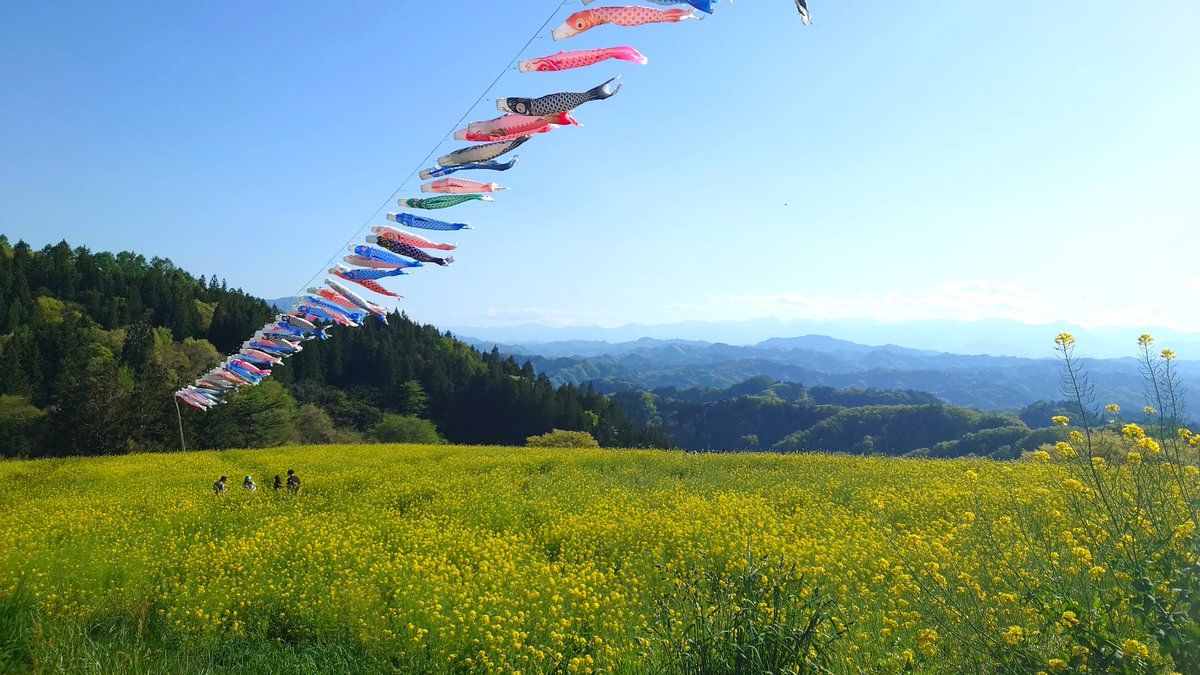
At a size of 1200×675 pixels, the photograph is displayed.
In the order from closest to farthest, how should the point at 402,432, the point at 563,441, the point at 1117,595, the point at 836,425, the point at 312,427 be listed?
the point at 1117,595
the point at 563,441
the point at 312,427
the point at 402,432
the point at 836,425

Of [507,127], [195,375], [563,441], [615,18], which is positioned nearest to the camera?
[615,18]

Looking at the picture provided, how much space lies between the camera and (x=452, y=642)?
6219 millimetres

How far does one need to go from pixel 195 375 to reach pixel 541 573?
4706cm

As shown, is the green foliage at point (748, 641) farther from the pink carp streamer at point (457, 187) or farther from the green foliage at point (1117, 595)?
the pink carp streamer at point (457, 187)

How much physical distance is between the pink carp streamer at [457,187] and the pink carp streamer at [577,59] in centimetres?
311

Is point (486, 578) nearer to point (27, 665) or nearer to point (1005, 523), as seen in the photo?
point (27, 665)

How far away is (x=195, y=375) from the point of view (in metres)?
44.8

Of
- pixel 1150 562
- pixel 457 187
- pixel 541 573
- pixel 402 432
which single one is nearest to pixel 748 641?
pixel 1150 562

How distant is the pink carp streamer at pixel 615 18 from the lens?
5258 mm

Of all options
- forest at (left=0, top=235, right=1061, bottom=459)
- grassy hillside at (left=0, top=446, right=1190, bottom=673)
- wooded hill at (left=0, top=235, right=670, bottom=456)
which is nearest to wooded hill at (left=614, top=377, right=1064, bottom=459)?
forest at (left=0, top=235, right=1061, bottom=459)

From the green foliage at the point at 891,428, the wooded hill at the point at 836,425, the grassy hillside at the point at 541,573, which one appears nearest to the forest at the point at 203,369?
the wooded hill at the point at 836,425

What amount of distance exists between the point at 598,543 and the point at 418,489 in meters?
7.02

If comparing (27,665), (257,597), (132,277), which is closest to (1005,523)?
(257,597)

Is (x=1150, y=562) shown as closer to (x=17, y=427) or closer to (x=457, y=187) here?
(x=457, y=187)
